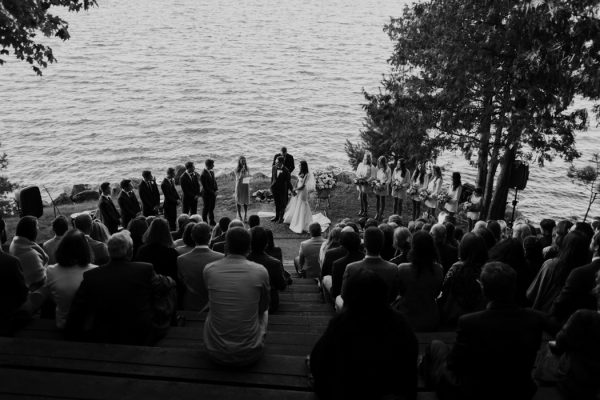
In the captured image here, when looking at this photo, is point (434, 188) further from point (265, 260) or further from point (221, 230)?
point (265, 260)

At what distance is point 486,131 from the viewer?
648 inches

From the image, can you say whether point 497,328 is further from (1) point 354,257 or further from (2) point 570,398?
(1) point 354,257

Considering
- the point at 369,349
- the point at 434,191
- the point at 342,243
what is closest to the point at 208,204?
the point at 434,191

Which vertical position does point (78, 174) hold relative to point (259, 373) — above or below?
below

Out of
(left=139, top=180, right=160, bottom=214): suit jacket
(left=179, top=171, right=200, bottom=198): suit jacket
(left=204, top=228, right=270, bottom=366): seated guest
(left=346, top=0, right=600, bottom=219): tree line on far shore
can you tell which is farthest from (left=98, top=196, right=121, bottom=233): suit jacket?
(left=204, top=228, right=270, bottom=366): seated guest

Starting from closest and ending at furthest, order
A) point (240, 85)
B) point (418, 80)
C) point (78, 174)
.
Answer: point (418, 80), point (78, 174), point (240, 85)

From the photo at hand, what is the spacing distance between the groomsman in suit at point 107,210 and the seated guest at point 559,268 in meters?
10.7

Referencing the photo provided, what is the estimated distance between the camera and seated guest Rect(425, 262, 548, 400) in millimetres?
4207

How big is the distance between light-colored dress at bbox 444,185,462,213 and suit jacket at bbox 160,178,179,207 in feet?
25.6

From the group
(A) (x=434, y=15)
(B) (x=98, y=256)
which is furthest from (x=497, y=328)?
(A) (x=434, y=15)

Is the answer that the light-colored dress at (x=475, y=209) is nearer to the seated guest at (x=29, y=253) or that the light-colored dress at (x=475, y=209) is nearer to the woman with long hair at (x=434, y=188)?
the woman with long hair at (x=434, y=188)

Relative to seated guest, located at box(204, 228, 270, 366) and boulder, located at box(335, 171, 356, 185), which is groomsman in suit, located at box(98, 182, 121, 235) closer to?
seated guest, located at box(204, 228, 270, 366)

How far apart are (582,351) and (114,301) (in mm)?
3977

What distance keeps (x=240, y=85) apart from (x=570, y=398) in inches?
2136
